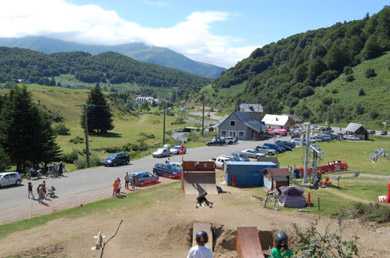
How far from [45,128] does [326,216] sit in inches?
1383

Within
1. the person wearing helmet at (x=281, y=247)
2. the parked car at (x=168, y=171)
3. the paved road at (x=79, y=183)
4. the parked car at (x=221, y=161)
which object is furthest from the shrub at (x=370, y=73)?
the person wearing helmet at (x=281, y=247)

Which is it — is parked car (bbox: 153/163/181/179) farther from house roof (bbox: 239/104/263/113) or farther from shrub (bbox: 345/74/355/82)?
shrub (bbox: 345/74/355/82)

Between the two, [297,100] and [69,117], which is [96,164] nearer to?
[69,117]

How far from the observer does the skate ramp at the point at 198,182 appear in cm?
2672

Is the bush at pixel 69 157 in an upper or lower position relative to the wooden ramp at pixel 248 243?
lower

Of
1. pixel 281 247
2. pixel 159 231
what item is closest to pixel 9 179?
pixel 159 231

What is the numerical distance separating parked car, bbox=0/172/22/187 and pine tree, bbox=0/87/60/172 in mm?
10560

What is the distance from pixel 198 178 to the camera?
91.2ft

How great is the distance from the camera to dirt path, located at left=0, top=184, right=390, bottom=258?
16188mm

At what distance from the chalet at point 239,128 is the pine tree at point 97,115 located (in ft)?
94.5

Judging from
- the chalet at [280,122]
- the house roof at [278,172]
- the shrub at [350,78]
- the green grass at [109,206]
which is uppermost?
the shrub at [350,78]

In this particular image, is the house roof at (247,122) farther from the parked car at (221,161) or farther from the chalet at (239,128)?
the parked car at (221,161)

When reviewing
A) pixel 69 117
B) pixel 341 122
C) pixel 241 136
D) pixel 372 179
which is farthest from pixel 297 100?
pixel 372 179

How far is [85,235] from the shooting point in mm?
17688
